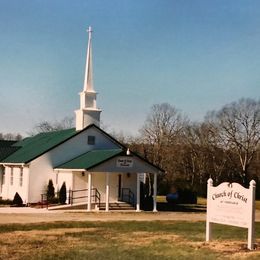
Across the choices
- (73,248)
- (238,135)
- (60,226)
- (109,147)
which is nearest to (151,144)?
(238,135)

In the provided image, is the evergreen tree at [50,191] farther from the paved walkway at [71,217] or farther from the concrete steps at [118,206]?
the paved walkway at [71,217]

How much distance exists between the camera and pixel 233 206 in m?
16.6

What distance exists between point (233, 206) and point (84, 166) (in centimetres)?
2104

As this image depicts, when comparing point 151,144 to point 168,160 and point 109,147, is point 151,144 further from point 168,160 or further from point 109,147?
point 109,147

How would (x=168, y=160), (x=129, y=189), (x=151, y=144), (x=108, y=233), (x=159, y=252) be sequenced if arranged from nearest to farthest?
(x=159, y=252), (x=108, y=233), (x=129, y=189), (x=168, y=160), (x=151, y=144)

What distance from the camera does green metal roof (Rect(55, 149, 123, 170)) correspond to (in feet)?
120

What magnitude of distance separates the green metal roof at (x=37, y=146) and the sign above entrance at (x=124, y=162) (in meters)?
5.63

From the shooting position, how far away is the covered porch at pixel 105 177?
119ft

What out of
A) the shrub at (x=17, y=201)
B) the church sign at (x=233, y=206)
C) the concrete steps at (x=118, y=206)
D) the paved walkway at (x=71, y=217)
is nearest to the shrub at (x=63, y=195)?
the concrete steps at (x=118, y=206)

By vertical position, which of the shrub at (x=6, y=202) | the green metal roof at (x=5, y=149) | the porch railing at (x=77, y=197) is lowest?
the shrub at (x=6, y=202)

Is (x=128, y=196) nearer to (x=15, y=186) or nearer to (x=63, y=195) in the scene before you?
(x=63, y=195)

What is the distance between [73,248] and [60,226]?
7.64 metres

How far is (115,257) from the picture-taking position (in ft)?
46.0

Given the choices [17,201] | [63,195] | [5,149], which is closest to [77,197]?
[63,195]
